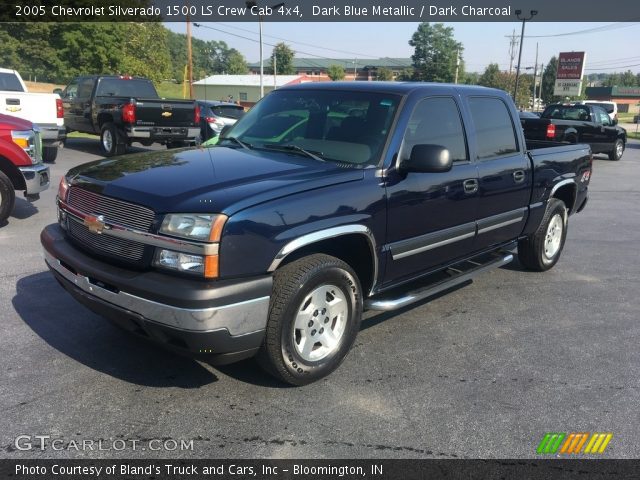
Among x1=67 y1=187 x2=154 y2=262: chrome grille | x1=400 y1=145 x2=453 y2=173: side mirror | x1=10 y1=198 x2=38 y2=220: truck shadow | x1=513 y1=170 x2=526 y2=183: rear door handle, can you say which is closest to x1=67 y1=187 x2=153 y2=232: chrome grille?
x1=67 y1=187 x2=154 y2=262: chrome grille

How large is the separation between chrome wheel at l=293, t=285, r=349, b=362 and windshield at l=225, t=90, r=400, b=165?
966mm

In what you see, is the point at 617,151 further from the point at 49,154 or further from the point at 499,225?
the point at 49,154

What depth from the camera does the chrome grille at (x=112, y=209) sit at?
308 cm

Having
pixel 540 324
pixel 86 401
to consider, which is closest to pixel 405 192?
pixel 540 324

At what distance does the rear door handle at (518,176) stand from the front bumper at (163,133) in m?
10.2

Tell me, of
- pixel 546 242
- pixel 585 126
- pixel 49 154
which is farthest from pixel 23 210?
pixel 585 126

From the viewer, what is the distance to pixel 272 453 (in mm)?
2830

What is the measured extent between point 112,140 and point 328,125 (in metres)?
11.3

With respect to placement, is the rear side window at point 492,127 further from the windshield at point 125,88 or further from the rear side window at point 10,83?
→ the windshield at point 125,88

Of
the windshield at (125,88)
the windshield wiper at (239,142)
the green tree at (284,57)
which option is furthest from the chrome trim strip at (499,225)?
the green tree at (284,57)

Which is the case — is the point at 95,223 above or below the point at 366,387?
above

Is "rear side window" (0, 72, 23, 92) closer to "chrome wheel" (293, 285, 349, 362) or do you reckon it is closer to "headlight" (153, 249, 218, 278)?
"headlight" (153, 249, 218, 278)

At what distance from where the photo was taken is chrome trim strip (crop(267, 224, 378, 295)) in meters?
3.11

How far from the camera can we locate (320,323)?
3.53 m
